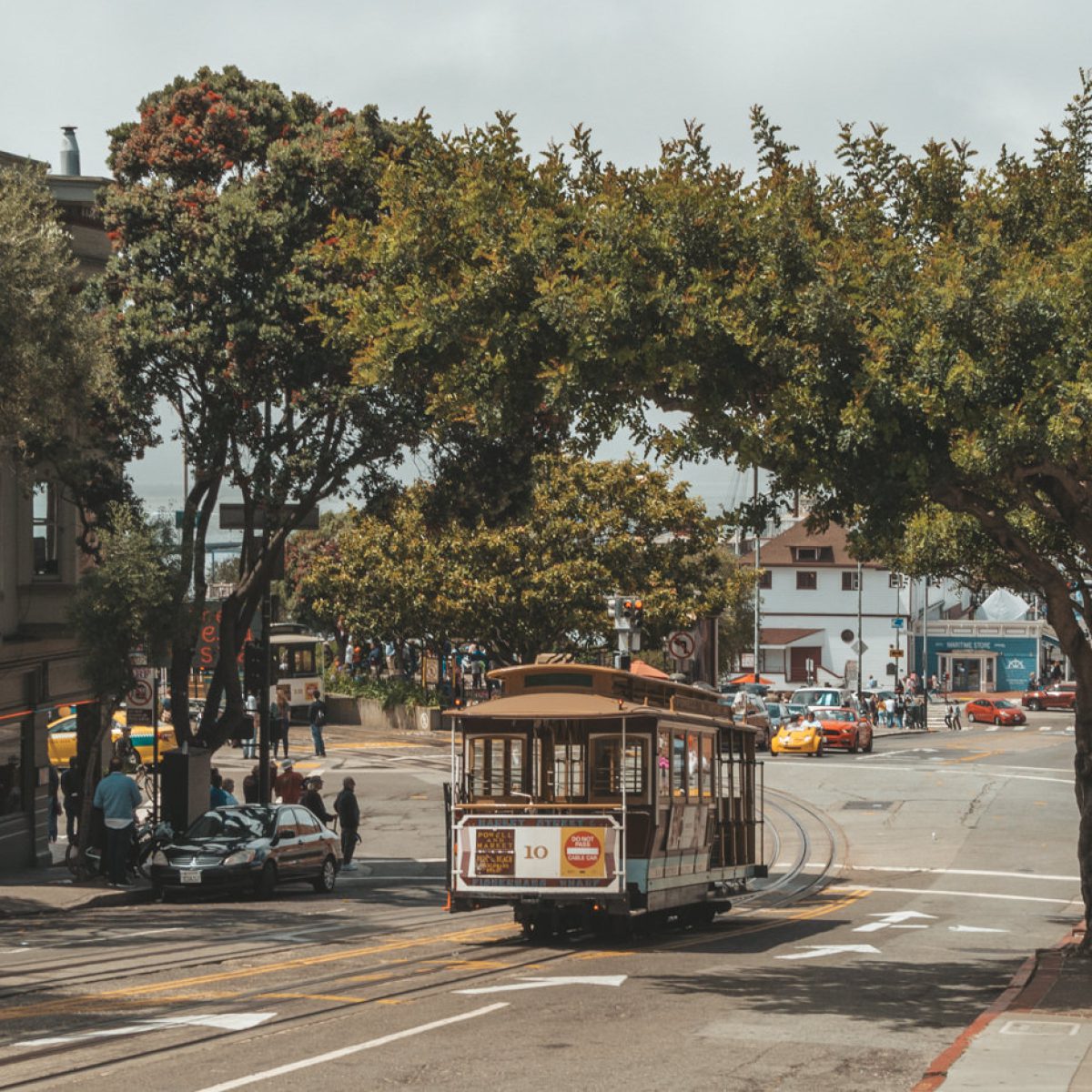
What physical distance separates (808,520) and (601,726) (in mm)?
5123

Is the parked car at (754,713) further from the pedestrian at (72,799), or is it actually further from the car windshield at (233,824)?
the car windshield at (233,824)

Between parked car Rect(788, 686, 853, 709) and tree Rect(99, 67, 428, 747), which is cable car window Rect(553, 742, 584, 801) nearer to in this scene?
tree Rect(99, 67, 428, 747)

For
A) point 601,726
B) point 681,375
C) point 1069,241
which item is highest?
point 1069,241

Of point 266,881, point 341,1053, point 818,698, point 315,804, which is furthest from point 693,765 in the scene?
point 818,698

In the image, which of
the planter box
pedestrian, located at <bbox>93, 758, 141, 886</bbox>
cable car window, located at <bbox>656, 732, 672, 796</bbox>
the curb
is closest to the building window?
pedestrian, located at <bbox>93, 758, 141, 886</bbox>

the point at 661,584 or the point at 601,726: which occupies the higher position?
the point at 661,584

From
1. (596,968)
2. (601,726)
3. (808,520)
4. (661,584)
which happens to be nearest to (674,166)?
(808,520)

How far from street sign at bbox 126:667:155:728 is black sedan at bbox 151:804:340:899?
2.85 metres

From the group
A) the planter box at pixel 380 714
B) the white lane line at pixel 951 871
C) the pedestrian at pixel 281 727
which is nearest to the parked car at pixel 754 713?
the planter box at pixel 380 714

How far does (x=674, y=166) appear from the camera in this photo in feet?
48.8

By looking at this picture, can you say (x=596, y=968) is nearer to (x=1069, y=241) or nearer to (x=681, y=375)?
(x=681, y=375)

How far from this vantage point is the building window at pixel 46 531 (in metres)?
28.8

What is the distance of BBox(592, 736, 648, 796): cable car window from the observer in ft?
60.6

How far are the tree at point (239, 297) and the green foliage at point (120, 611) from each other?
41 centimetres
